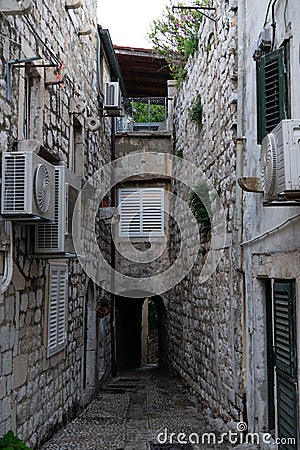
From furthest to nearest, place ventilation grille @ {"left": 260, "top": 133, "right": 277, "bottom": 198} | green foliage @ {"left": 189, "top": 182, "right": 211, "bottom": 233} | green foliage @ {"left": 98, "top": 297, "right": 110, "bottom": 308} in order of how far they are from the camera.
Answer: green foliage @ {"left": 98, "top": 297, "right": 110, "bottom": 308} → green foliage @ {"left": 189, "top": 182, "right": 211, "bottom": 233} → ventilation grille @ {"left": 260, "top": 133, "right": 277, "bottom": 198}

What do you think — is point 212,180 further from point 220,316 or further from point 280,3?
point 280,3

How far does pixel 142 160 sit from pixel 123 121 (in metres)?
1.65

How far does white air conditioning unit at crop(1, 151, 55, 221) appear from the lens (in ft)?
15.3

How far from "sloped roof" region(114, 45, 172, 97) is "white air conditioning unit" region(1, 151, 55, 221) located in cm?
995

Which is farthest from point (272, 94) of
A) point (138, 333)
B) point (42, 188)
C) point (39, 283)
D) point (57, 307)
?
point (138, 333)

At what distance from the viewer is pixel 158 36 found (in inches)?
464

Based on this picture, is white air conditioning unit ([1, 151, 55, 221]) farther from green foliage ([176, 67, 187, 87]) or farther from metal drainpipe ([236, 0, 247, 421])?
green foliage ([176, 67, 187, 87])

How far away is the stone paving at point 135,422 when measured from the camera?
21.7 feet

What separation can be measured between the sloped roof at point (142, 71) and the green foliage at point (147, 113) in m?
0.95

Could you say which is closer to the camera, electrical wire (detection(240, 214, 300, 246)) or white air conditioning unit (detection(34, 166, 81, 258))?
electrical wire (detection(240, 214, 300, 246))

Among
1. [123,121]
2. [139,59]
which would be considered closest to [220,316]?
[123,121]

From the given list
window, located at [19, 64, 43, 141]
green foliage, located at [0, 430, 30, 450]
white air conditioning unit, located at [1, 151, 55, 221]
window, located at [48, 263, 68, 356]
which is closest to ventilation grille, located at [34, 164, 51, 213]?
white air conditioning unit, located at [1, 151, 55, 221]

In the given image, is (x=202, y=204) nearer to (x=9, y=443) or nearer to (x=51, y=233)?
(x=51, y=233)

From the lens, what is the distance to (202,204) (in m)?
8.47
